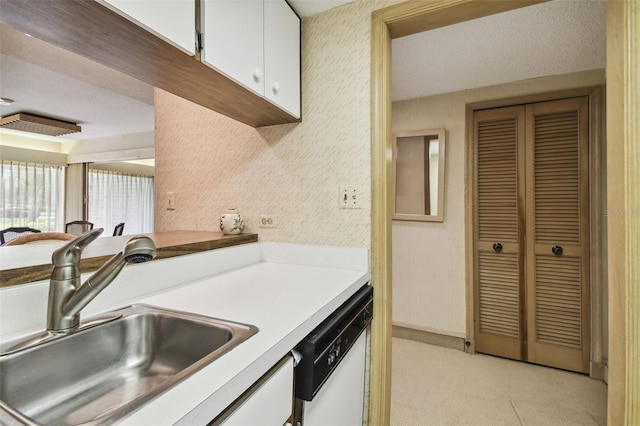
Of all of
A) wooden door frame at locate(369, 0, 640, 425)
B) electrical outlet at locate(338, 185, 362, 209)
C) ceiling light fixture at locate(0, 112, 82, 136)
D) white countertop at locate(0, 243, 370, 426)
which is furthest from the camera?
ceiling light fixture at locate(0, 112, 82, 136)

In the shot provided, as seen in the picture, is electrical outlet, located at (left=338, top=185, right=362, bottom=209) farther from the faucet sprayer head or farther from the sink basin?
the faucet sprayer head

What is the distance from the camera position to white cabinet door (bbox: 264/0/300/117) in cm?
127

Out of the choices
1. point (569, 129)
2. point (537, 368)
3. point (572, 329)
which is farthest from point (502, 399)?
point (569, 129)

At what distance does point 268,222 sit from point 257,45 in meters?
0.85

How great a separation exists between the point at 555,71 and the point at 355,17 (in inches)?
70.6

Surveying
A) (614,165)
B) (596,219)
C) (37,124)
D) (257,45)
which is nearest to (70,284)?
(257,45)

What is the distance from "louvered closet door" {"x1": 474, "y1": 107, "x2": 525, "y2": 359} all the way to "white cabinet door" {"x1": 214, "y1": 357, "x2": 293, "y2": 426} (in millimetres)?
2359

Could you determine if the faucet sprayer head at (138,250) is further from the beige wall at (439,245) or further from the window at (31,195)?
the window at (31,195)

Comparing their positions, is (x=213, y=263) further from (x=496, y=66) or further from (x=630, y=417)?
(x=496, y=66)

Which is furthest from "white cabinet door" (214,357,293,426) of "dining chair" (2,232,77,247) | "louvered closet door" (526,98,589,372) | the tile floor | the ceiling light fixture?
the ceiling light fixture

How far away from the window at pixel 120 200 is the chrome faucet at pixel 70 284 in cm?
515

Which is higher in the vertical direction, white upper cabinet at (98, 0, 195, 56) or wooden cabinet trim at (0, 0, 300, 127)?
white upper cabinet at (98, 0, 195, 56)

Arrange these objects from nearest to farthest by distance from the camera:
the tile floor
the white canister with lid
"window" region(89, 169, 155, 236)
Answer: the white canister with lid
the tile floor
"window" region(89, 169, 155, 236)

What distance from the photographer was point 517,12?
161 cm
